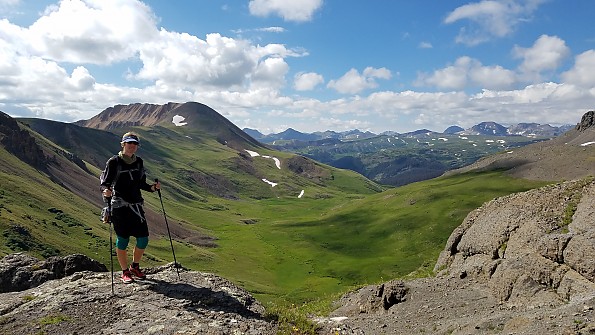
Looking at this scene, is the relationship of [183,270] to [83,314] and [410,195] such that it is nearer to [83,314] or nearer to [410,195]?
[83,314]

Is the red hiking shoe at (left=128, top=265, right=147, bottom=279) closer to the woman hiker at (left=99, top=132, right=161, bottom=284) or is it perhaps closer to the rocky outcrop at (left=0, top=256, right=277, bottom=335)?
the rocky outcrop at (left=0, top=256, right=277, bottom=335)

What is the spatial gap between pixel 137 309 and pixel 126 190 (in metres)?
4.42

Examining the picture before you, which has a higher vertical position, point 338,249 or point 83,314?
point 83,314

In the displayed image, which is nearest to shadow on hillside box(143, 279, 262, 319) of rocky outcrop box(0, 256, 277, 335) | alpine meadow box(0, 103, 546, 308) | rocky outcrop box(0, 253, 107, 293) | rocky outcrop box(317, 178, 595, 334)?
rocky outcrop box(0, 256, 277, 335)

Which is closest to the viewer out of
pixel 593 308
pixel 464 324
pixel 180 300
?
pixel 180 300

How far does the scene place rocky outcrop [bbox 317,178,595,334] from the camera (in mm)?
17203

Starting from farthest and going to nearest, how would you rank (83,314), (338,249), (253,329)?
(338,249)
(83,314)
(253,329)

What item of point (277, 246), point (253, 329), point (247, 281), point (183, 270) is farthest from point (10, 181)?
point (253, 329)

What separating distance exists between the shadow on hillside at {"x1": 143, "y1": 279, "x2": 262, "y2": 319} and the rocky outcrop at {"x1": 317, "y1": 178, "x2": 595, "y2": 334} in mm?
3076

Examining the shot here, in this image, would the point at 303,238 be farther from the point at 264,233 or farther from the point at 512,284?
the point at 512,284

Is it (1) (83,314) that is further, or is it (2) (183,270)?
(2) (183,270)

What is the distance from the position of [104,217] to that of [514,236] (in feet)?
85.3

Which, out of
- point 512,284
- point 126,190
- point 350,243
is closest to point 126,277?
point 126,190

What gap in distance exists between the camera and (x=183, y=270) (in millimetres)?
18516
